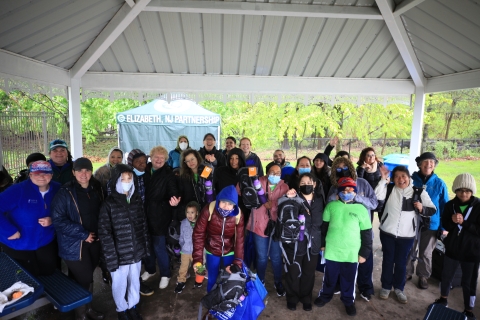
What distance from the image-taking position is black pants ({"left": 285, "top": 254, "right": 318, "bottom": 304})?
11.0ft

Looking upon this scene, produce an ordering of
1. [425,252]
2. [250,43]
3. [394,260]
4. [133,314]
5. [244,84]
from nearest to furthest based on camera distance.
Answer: [133,314], [394,260], [425,252], [250,43], [244,84]

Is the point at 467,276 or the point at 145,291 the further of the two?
the point at 145,291

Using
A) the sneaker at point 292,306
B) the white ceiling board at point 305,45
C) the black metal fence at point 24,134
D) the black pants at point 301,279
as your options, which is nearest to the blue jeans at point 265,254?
the black pants at point 301,279

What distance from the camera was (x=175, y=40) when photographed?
5828 millimetres

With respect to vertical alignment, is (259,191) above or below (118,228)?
above

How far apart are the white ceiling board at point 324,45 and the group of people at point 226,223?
9.51 ft

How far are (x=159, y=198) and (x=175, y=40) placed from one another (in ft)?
11.9

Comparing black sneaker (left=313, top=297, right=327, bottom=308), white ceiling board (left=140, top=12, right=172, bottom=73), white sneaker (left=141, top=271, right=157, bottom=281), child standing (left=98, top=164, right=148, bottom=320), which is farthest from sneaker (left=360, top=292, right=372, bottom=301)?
white ceiling board (left=140, top=12, right=172, bottom=73)

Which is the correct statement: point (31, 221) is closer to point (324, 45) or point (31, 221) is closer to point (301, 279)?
point (301, 279)

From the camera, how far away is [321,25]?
563 cm

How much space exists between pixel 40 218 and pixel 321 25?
17.9ft

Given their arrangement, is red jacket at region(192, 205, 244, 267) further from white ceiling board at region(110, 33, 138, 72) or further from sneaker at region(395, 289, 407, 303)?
white ceiling board at region(110, 33, 138, 72)

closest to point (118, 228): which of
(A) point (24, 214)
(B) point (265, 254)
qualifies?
(A) point (24, 214)

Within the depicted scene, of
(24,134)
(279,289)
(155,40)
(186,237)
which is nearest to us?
(279,289)
